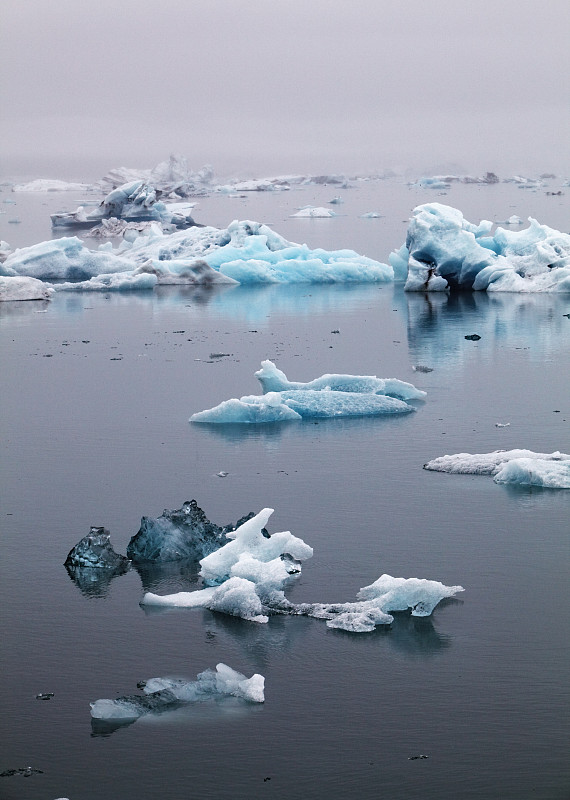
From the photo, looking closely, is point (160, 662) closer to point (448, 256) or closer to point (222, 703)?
point (222, 703)

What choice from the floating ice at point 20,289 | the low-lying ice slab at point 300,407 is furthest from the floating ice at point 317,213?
the low-lying ice slab at point 300,407

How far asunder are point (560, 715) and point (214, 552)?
2961 millimetres

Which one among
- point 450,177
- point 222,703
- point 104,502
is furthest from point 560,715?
point 450,177

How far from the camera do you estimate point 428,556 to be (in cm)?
898

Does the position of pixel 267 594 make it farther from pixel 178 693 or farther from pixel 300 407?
pixel 300 407

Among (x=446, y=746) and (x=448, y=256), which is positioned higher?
(x=448, y=256)

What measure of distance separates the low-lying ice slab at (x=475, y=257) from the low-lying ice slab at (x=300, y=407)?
10.5 meters

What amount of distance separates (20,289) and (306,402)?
12.6 m

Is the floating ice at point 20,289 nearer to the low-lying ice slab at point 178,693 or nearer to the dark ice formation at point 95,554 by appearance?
the dark ice formation at point 95,554

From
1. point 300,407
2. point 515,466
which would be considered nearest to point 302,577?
point 515,466

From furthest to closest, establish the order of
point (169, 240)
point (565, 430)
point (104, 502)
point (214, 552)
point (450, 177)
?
point (450, 177)
point (169, 240)
point (565, 430)
point (104, 502)
point (214, 552)

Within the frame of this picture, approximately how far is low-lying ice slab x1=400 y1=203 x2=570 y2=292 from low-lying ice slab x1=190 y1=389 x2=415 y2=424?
10522 millimetres

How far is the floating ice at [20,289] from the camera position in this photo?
24578mm

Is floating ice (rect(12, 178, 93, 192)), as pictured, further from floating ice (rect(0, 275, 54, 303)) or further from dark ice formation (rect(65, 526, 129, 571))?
dark ice formation (rect(65, 526, 129, 571))
